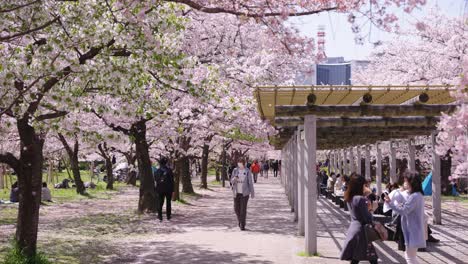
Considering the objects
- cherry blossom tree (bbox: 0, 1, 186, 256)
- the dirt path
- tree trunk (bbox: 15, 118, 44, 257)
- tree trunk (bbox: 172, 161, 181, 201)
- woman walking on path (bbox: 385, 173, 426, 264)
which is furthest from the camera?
tree trunk (bbox: 172, 161, 181, 201)

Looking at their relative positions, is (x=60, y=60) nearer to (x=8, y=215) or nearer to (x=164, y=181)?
(x=164, y=181)

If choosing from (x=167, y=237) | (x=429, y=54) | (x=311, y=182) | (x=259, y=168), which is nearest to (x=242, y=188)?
(x=167, y=237)

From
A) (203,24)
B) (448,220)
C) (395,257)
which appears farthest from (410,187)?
(203,24)

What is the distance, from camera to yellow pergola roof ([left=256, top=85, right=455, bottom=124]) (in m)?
10.0

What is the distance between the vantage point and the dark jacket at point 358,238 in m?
7.80

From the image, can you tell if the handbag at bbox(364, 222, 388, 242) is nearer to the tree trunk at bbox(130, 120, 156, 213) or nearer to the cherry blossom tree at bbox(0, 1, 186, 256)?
the cherry blossom tree at bbox(0, 1, 186, 256)

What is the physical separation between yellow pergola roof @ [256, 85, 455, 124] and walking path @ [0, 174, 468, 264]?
2780 millimetres

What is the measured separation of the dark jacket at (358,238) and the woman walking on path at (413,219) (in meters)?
0.45

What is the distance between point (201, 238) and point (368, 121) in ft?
14.6

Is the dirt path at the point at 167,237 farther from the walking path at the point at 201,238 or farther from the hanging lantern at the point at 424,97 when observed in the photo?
the hanging lantern at the point at 424,97

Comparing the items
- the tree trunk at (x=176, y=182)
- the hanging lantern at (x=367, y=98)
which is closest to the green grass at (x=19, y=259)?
Answer: the hanging lantern at (x=367, y=98)

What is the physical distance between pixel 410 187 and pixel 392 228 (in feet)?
16.0

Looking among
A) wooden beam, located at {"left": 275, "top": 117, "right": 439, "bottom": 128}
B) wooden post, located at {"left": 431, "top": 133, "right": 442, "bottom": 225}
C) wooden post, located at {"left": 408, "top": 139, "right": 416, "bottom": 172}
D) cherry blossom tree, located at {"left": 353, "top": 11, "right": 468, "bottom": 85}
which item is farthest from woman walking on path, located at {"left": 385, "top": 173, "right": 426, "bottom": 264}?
cherry blossom tree, located at {"left": 353, "top": 11, "right": 468, "bottom": 85}

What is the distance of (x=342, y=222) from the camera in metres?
17.3
